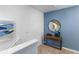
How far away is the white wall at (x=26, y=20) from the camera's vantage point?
101 inches

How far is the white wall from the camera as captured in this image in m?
2.55

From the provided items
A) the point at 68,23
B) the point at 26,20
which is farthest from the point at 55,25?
the point at 26,20

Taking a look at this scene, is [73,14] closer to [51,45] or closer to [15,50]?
[51,45]

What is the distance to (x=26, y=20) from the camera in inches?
120

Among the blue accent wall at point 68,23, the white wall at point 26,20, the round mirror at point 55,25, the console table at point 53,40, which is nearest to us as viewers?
the white wall at point 26,20

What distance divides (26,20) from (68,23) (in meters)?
1.19

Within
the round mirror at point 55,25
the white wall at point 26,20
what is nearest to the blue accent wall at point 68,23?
the round mirror at point 55,25

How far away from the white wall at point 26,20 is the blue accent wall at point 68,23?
0.21 m

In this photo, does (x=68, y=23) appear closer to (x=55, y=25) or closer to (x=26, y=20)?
(x=55, y=25)

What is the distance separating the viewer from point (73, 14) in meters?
2.80

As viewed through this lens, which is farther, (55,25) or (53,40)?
(53,40)

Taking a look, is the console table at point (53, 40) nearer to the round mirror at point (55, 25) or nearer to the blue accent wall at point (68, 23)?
the blue accent wall at point (68, 23)
